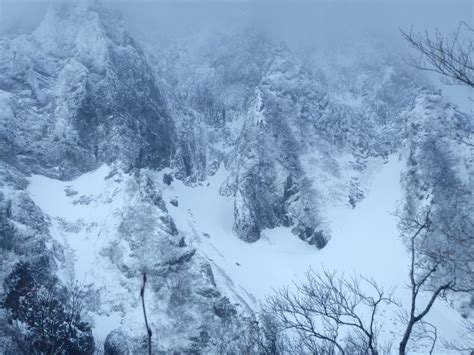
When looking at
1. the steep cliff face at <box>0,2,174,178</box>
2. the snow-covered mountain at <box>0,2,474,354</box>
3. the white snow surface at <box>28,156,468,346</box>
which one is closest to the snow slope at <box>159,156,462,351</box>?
the white snow surface at <box>28,156,468,346</box>

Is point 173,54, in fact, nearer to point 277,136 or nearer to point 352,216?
point 277,136

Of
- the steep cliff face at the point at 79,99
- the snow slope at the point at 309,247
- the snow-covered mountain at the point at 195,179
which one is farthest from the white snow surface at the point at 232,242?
the steep cliff face at the point at 79,99

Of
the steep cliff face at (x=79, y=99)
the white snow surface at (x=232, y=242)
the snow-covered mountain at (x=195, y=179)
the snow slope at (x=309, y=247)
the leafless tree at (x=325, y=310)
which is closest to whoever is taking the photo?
the leafless tree at (x=325, y=310)

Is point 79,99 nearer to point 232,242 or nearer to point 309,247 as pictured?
point 232,242

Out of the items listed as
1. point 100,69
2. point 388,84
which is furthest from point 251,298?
point 388,84

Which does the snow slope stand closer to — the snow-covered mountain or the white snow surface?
the white snow surface

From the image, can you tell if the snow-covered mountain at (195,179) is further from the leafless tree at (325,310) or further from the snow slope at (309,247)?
the leafless tree at (325,310)
